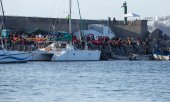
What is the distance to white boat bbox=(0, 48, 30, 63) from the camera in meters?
72.5

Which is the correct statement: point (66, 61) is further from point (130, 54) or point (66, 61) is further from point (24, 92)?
point (24, 92)

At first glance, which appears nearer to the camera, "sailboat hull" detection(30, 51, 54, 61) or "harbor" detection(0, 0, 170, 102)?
"harbor" detection(0, 0, 170, 102)

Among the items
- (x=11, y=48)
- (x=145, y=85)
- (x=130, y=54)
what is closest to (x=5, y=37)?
(x=11, y=48)

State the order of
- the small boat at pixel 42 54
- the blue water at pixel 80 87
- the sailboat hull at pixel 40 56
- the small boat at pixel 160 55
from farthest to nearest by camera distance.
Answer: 1. the small boat at pixel 160 55
2. the small boat at pixel 42 54
3. the sailboat hull at pixel 40 56
4. the blue water at pixel 80 87

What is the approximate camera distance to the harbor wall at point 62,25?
95188mm

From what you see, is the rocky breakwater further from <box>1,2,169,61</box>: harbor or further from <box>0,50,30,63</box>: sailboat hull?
<box>0,50,30,63</box>: sailboat hull

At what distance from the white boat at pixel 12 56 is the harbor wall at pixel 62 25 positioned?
63.1 feet

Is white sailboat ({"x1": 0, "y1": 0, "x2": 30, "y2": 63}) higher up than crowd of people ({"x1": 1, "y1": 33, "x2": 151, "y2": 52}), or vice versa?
crowd of people ({"x1": 1, "y1": 33, "x2": 151, "y2": 52})

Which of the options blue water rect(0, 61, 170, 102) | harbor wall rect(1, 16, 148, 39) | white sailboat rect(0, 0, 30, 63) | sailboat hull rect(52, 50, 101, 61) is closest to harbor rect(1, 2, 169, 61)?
harbor wall rect(1, 16, 148, 39)

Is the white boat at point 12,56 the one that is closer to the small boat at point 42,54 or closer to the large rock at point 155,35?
the small boat at point 42,54

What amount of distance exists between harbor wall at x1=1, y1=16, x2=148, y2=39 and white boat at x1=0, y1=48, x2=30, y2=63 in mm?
19245

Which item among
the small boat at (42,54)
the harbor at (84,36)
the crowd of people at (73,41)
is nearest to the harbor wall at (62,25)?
the harbor at (84,36)

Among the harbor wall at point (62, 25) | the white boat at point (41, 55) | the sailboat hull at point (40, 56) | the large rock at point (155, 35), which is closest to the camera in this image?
the sailboat hull at point (40, 56)

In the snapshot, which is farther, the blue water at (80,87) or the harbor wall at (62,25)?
the harbor wall at (62,25)
